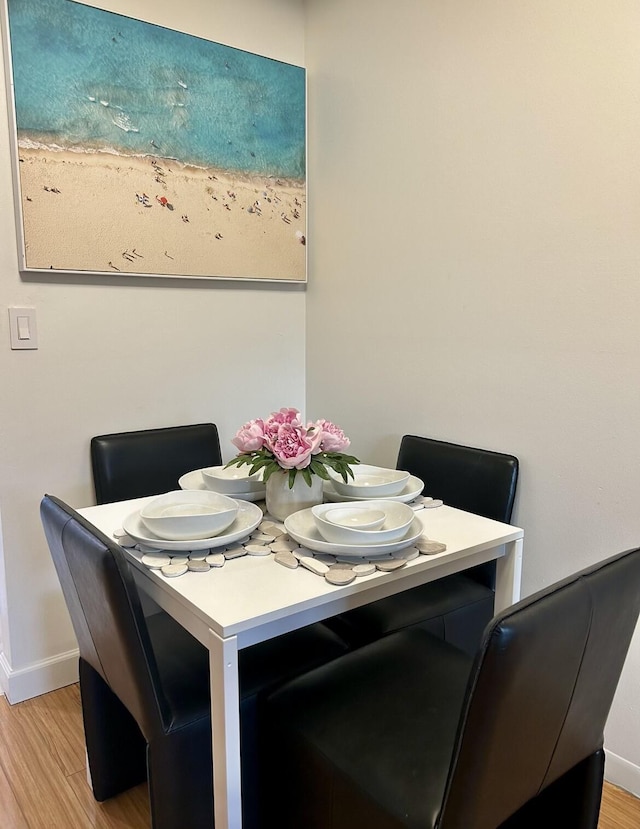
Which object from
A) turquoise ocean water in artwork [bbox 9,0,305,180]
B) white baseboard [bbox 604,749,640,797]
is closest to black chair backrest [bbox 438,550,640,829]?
white baseboard [bbox 604,749,640,797]

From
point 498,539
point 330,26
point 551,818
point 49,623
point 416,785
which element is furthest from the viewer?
point 330,26

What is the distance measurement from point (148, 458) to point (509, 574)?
1.29 meters

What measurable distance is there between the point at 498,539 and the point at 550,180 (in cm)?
102

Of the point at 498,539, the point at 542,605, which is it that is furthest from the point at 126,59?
the point at 542,605

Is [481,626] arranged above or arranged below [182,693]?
below

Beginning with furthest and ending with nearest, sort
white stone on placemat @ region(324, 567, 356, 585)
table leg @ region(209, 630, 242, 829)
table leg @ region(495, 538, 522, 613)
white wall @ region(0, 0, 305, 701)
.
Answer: white wall @ region(0, 0, 305, 701)
table leg @ region(495, 538, 522, 613)
white stone on placemat @ region(324, 567, 356, 585)
table leg @ region(209, 630, 242, 829)

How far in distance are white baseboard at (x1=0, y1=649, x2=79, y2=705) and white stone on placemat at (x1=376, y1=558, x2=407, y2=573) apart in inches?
57.4

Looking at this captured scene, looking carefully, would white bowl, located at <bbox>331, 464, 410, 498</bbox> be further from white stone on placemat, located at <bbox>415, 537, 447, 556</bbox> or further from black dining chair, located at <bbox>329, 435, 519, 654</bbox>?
black dining chair, located at <bbox>329, 435, 519, 654</bbox>

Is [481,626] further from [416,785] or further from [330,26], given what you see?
[330,26]

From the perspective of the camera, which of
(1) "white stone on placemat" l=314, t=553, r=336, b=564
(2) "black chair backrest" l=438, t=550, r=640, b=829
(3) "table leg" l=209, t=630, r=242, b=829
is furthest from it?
(1) "white stone on placemat" l=314, t=553, r=336, b=564

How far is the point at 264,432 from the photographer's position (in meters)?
1.44

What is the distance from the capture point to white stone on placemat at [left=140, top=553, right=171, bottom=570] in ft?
4.08

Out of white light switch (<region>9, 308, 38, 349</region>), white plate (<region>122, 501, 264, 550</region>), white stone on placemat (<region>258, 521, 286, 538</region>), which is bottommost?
white stone on placemat (<region>258, 521, 286, 538</region>)

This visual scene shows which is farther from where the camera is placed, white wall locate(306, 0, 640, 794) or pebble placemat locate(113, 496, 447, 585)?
white wall locate(306, 0, 640, 794)
